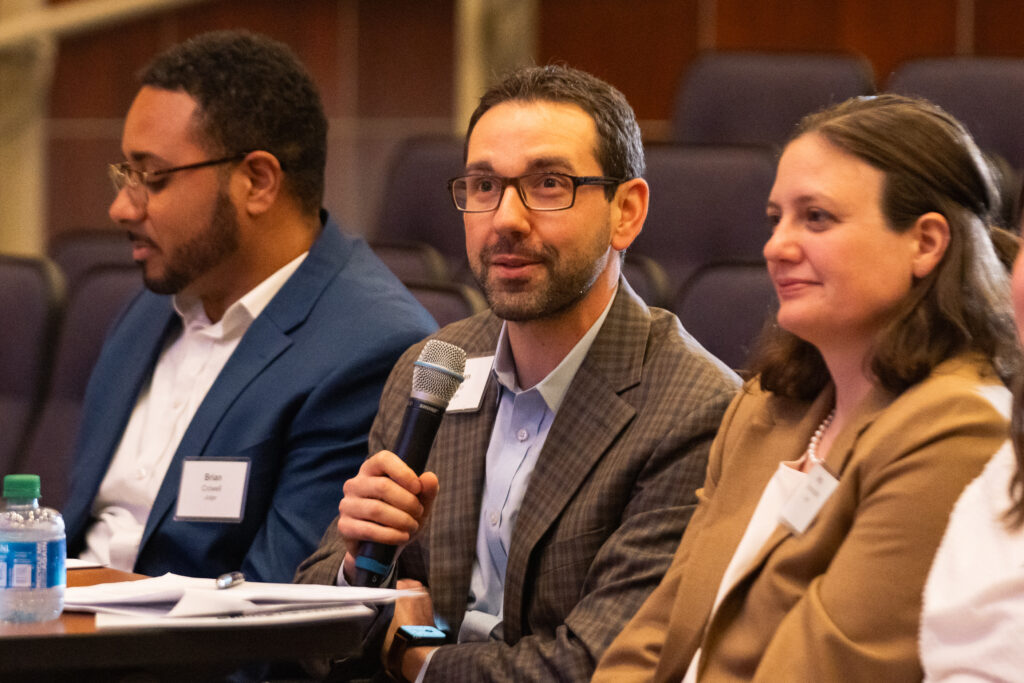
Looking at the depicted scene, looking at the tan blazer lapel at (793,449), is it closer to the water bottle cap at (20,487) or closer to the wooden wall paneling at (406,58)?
the water bottle cap at (20,487)

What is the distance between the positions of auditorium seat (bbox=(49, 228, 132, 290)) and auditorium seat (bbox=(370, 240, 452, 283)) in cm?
102

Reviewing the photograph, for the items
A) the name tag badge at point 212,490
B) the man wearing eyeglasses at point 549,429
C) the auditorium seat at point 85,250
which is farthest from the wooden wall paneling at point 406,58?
the man wearing eyeglasses at point 549,429

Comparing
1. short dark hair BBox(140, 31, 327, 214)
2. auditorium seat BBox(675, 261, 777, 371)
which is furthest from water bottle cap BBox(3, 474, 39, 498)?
auditorium seat BBox(675, 261, 777, 371)

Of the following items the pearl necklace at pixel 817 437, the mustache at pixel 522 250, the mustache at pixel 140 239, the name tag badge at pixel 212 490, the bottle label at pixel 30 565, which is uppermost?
the mustache at pixel 522 250

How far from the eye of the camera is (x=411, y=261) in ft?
9.91

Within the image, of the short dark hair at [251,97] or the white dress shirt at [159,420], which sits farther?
the short dark hair at [251,97]

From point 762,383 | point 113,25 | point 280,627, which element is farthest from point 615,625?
point 113,25

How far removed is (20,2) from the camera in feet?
18.8

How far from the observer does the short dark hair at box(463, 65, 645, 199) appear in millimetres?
1904

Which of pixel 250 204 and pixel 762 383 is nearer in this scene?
pixel 762 383

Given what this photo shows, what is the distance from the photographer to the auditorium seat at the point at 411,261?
2975 millimetres

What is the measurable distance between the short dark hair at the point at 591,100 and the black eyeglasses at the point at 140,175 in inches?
29.6

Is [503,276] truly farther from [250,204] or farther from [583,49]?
[583,49]

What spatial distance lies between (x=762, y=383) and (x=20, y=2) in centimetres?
508
